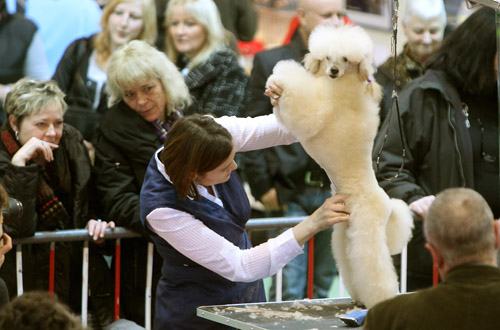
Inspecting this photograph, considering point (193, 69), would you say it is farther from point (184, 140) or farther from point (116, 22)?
point (184, 140)

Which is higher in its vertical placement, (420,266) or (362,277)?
(362,277)

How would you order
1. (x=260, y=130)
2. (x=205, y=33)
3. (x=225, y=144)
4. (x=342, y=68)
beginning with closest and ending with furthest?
(x=342, y=68), (x=225, y=144), (x=260, y=130), (x=205, y=33)

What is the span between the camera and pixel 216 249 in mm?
2727

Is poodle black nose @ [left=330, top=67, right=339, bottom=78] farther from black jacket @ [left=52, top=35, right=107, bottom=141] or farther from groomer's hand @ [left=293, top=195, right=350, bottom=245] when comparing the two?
black jacket @ [left=52, top=35, right=107, bottom=141]

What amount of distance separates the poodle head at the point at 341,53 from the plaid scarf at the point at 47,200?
1.44 meters

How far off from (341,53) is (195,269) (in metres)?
0.88

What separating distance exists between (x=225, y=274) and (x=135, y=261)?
3.33 ft

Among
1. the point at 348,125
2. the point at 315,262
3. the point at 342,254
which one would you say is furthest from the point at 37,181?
the point at 315,262

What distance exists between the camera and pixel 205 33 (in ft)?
14.1

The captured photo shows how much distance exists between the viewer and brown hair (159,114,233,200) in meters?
2.68

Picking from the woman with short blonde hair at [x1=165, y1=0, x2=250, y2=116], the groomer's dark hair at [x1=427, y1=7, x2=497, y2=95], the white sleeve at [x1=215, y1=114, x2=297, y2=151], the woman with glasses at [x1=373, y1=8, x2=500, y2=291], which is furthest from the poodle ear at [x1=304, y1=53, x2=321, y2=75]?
the groomer's dark hair at [x1=427, y1=7, x2=497, y2=95]

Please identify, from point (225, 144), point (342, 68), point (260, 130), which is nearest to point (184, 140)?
point (225, 144)

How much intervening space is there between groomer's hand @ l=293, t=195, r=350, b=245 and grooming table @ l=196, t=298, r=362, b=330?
27 centimetres

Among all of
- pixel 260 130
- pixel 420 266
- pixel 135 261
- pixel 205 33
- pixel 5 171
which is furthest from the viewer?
pixel 205 33
